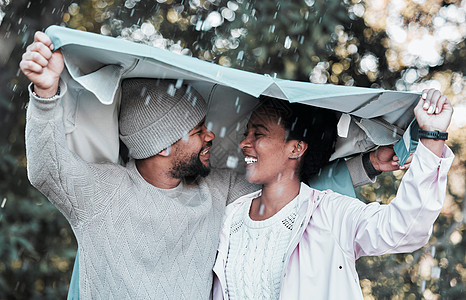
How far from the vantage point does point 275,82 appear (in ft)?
7.09

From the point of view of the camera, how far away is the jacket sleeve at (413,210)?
2002 mm

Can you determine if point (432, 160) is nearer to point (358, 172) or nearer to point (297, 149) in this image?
point (358, 172)

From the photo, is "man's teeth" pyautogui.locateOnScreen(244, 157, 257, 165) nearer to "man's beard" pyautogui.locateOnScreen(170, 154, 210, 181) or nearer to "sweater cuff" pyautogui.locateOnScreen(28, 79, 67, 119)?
"man's beard" pyautogui.locateOnScreen(170, 154, 210, 181)

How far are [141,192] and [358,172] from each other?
109cm

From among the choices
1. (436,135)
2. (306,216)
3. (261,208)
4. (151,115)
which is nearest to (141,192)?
(151,115)

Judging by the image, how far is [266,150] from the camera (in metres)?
2.72

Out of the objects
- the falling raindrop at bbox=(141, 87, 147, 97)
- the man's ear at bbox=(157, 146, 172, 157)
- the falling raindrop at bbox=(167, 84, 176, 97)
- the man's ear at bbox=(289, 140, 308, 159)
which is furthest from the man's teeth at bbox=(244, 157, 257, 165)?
the falling raindrop at bbox=(141, 87, 147, 97)

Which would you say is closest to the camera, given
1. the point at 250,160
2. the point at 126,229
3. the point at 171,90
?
the point at 126,229

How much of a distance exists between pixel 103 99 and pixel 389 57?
3242mm

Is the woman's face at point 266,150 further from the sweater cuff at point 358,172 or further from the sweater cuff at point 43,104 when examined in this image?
the sweater cuff at point 43,104

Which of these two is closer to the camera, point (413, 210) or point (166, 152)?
point (413, 210)

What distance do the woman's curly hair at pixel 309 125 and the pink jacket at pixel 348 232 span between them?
0.23 meters

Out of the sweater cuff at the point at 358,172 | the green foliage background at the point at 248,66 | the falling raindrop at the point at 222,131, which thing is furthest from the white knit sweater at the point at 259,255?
the green foliage background at the point at 248,66

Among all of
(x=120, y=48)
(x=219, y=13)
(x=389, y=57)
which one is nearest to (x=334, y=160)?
(x=120, y=48)
